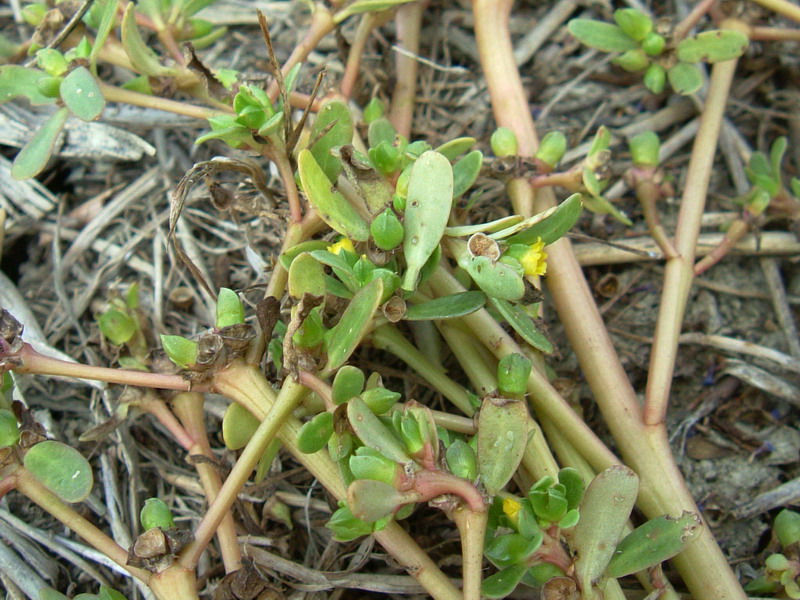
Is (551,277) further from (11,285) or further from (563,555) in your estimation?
(11,285)

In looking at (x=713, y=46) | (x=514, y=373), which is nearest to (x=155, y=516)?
(x=514, y=373)

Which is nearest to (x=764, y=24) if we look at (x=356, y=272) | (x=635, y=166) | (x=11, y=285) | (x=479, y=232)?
(x=635, y=166)

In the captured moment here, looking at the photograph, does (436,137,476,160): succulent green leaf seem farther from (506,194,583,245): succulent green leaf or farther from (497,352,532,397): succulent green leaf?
(497,352,532,397): succulent green leaf

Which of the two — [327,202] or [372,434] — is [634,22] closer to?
[327,202]

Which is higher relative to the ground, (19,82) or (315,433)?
(19,82)

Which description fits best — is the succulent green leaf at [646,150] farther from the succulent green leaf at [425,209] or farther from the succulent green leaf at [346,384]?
the succulent green leaf at [346,384]

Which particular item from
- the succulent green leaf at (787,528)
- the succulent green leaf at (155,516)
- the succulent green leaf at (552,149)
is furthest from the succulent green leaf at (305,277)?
the succulent green leaf at (787,528)

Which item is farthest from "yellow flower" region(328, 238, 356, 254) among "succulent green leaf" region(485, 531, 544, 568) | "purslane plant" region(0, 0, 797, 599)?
"succulent green leaf" region(485, 531, 544, 568)
